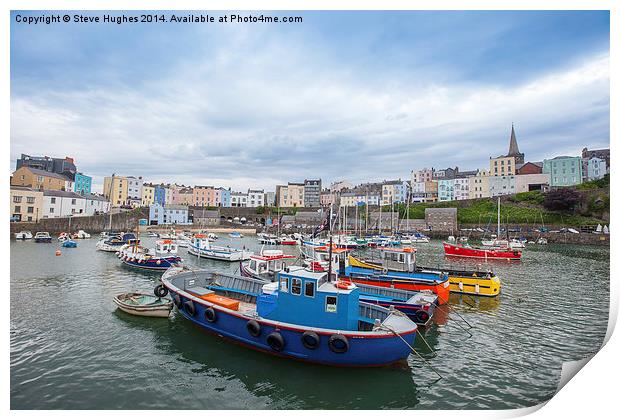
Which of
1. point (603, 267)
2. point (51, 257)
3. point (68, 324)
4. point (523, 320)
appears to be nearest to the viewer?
point (68, 324)

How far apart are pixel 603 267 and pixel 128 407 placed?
28763 millimetres

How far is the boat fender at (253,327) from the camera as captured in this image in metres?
7.68

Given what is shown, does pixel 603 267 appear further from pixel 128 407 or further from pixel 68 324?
pixel 68 324

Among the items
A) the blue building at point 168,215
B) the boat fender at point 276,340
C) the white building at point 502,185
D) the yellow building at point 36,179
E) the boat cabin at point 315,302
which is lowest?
the boat fender at point 276,340

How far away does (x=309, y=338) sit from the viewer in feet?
22.9

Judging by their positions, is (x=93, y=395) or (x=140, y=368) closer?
(x=93, y=395)

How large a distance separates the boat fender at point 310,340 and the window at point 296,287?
0.93 meters

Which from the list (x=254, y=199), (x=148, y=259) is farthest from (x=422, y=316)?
(x=254, y=199)

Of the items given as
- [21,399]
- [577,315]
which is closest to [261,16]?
[21,399]

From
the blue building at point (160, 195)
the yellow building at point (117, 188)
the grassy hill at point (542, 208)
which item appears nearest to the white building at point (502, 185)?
the grassy hill at point (542, 208)

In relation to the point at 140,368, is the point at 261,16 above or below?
above

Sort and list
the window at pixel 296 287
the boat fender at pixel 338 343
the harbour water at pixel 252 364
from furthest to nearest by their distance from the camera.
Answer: the window at pixel 296 287, the boat fender at pixel 338 343, the harbour water at pixel 252 364

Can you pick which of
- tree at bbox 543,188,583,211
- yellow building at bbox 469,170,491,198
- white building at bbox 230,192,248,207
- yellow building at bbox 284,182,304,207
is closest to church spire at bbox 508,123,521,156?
yellow building at bbox 469,170,491,198

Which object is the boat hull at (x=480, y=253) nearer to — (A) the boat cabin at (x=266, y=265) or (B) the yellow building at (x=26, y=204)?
(A) the boat cabin at (x=266, y=265)
